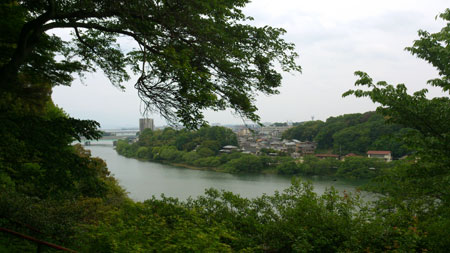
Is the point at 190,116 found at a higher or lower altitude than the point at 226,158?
higher

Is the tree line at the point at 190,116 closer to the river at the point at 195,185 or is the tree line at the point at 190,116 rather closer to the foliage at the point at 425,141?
the foliage at the point at 425,141

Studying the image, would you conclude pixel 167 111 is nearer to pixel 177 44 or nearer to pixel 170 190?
pixel 177 44

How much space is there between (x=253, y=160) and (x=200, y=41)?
2423cm

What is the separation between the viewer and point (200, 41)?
350 centimetres

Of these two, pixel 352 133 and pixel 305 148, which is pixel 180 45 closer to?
pixel 352 133

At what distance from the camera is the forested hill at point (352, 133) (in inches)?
1024

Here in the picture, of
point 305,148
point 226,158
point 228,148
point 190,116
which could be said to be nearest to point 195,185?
point 226,158

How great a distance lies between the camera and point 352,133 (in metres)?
29.5

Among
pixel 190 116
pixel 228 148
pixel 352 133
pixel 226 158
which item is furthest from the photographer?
pixel 228 148

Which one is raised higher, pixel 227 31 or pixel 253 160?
pixel 227 31

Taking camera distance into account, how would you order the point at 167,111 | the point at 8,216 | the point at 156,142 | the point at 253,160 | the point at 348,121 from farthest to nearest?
1. the point at 156,142
2. the point at 348,121
3. the point at 253,160
4. the point at 8,216
5. the point at 167,111

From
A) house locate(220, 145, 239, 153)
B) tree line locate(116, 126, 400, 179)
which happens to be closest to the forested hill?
tree line locate(116, 126, 400, 179)

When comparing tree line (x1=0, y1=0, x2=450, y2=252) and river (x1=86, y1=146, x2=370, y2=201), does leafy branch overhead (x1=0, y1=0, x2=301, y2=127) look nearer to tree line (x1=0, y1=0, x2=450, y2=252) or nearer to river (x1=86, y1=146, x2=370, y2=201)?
tree line (x1=0, y1=0, x2=450, y2=252)

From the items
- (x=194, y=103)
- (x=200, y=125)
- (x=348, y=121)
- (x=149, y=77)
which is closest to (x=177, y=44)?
(x=149, y=77)
